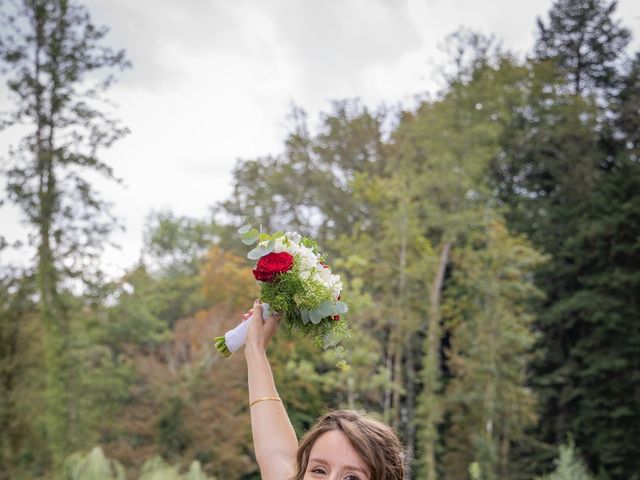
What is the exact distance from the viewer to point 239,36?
20.0 meters

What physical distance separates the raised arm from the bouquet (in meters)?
0.04

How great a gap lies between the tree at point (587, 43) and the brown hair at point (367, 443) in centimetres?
2737

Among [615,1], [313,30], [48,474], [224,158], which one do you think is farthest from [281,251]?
[615,1]

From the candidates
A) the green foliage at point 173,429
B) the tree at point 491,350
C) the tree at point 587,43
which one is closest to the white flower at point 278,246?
the green foliage at point 173,429

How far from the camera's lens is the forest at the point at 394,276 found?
47.3 ft

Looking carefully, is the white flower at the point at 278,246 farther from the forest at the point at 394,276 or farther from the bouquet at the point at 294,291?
the forest at the point at 394,276

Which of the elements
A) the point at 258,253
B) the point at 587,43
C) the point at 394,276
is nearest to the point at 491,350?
the point at 394,276

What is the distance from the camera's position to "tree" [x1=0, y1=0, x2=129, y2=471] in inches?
556

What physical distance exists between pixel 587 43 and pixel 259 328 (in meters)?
28.6

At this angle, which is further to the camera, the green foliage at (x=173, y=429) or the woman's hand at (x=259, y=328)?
the green foliage at (x=173, y=429)

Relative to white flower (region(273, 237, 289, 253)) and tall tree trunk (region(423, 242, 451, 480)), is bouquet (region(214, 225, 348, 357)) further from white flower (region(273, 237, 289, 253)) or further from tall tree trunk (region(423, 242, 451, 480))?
tall tree trunk (region(423, 242, 451, 480))

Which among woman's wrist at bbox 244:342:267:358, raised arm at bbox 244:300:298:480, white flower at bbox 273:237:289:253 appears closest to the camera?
raised arm at bbox 244:300:298:480

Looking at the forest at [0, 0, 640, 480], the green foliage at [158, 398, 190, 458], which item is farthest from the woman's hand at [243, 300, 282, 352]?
the green foliage at [158, 398, 190, 458]

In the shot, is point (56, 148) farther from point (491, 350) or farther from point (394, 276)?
point (491, 350)
